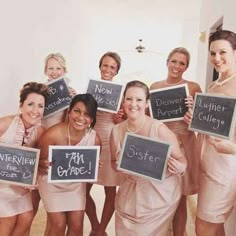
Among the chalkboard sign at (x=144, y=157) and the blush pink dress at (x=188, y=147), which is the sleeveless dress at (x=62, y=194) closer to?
the chalkboard sign at (x=144, y=157)

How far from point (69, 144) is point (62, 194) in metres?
0.29

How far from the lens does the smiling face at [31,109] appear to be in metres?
1.92

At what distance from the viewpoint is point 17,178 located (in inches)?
71.7

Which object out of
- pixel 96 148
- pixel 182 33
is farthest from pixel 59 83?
pixel 182 33

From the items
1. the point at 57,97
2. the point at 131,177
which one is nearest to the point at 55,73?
the point at 57,97

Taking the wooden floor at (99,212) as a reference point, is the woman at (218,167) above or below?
above

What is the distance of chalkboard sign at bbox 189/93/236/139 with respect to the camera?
5.18 ft

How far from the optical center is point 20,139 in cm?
190

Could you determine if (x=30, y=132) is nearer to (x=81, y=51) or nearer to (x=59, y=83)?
(x=59, y=83)

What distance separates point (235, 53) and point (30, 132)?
1159 millimetres

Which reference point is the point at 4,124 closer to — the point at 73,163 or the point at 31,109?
the point at 31,109

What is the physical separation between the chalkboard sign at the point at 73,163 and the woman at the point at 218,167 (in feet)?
A: 1.91

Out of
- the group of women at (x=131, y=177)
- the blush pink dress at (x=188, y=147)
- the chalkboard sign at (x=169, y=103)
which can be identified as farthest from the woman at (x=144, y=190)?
the blush pink dress at (x=188, y=147)

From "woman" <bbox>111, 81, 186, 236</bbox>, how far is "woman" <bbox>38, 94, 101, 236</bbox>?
0.20 m
